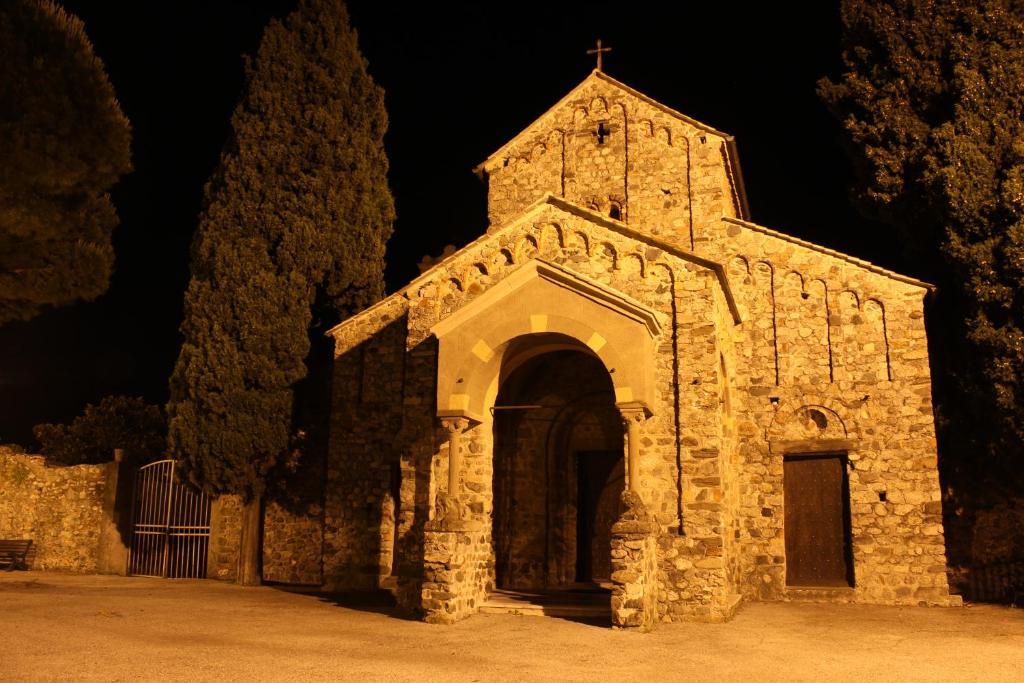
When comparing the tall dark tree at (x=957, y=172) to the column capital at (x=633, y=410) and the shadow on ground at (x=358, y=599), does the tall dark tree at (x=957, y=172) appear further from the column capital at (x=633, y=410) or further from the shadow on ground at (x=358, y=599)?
the shadow on ground at (x=358, y=599)

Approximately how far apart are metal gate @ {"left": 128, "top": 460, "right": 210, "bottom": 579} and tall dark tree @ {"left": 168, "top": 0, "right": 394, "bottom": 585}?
1.54 metres

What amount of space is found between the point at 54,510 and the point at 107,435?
1904mm

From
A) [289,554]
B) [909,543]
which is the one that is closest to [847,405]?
[909,543]

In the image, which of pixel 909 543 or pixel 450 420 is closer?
pixel 450 420

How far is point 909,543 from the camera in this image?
41.9 feet

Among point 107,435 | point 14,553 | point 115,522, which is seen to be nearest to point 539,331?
point 115,522

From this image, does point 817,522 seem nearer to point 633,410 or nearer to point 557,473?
point 557,473

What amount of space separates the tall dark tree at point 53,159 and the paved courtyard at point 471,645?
15.4 ft

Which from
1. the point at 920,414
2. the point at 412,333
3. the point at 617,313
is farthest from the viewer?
the point at 920,414

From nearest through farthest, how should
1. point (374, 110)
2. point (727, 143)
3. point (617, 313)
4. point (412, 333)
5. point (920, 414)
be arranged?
point (617, 313) < point (412, 333) < point (920, 414) < point (727, 143) < point (374, 110)

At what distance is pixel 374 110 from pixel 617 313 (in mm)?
9849

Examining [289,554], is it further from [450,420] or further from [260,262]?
[450,420]

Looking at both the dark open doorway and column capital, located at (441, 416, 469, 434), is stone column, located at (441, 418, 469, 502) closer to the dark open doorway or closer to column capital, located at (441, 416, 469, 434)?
column capital, located at (441, 416, 469, 434)

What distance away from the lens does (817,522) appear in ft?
43.9
